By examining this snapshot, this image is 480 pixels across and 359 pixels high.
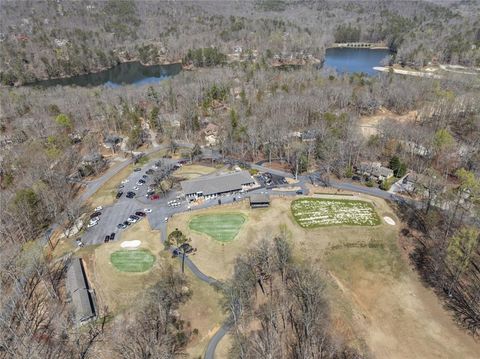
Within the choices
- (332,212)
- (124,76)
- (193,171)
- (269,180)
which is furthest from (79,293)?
(124,76)

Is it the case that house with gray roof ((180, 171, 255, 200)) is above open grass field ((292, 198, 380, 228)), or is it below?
above

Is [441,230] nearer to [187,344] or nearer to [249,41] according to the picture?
[187,344]

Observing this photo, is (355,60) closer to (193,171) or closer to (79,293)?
(193,171)

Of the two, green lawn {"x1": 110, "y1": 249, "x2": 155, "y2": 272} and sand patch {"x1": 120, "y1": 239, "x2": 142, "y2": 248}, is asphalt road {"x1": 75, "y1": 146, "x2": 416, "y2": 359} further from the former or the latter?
green lawn {"x1": 110, "y1": 249, "x2": 155, "y2": 272}

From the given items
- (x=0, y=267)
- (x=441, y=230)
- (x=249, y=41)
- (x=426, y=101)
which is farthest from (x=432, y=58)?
(x=0, y=267)

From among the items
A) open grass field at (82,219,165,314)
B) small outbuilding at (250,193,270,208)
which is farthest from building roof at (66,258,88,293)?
small outbuilding at (250,193,270,208)

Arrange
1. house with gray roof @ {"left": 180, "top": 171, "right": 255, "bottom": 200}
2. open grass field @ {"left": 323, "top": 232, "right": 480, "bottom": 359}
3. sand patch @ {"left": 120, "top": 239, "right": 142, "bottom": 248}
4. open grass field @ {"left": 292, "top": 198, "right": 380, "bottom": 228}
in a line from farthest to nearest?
house with gray roof @ {"left": 180, "top": 171, "right": 255, "bottom": 200} → open grass field @ {"left": 292, "top": 198, "right": 380, "bottom": 228} → sand patch @ {"left": 120, "top": 239, "right": 142, "bottom": 248} → open grass field @ {"left": 323, "top": 232, "right": 480, "bottom": 359}

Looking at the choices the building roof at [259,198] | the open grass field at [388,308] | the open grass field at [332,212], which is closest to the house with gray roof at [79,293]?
the building roof at [259,198]
